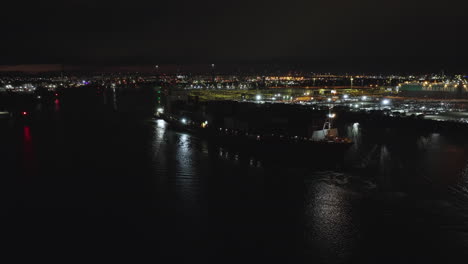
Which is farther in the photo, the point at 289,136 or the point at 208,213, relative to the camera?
the point at 289,136

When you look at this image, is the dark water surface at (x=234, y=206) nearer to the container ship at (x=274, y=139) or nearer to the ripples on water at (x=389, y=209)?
the ripples on water at (x=389, y=209)

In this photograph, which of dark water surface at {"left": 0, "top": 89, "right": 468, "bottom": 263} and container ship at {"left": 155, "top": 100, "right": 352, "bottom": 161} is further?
container ship at {"left": 155, "top": 100, "right": 352, "bottom": 161}

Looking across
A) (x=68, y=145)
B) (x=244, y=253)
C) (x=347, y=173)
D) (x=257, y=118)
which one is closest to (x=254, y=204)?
(x=244, y=253)

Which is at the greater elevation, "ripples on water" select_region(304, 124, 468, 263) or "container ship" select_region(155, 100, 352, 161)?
"container ship" select_region(155, 100, 352, 161)

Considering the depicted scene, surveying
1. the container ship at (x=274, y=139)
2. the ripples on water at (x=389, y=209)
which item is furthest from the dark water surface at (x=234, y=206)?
the container ship at (x=274, y=139)

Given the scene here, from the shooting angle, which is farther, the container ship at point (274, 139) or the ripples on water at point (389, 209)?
the container ship at point (274, 139)

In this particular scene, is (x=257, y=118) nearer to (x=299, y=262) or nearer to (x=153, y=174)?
(x=153, y=174)

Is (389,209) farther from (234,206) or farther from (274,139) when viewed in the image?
(274,139)

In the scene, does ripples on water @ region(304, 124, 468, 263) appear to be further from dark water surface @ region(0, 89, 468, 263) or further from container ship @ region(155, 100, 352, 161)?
container ship @ region(155, 100, 352, 161)

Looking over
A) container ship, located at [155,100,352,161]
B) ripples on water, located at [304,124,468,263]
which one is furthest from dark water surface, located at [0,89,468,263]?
container ship, located at [155,100,352,161]
